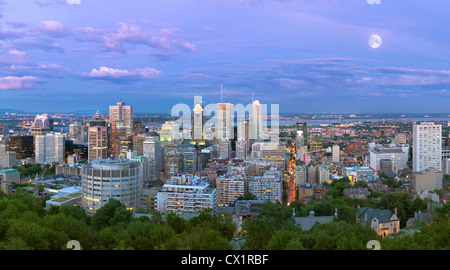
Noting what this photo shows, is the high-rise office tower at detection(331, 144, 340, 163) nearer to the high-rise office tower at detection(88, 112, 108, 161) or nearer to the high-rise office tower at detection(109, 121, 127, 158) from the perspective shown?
the high-rise office tower at detection(109, 121, 127, 158)

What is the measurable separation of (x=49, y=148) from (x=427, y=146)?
14.9 m

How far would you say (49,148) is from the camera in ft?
55.0

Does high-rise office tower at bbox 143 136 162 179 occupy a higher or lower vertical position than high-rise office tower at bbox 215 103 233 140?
lower

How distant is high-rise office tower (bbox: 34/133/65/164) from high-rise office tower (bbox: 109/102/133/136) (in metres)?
2.43

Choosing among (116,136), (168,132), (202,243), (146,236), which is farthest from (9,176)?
(202,243)

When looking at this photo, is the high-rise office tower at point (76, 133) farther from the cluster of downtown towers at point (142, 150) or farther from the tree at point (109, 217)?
the tree at point (109, 217)

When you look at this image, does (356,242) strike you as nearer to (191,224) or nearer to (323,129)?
(191,224)

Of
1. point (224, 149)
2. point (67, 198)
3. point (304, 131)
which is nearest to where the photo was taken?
point (67, 198)

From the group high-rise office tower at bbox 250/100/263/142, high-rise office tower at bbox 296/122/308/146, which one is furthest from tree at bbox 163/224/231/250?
high-rise office tower at bbox 296/122/308/146

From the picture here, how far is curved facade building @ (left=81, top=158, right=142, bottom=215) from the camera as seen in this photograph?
25.0ft

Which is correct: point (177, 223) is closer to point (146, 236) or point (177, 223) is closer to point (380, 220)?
point (146, 236)
